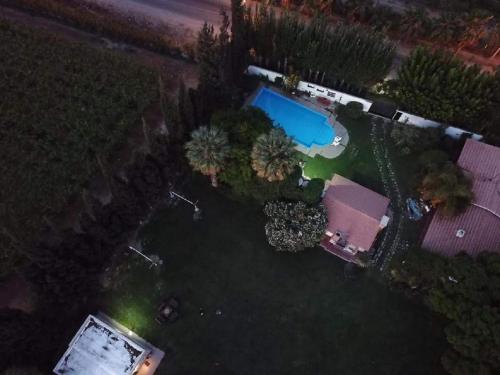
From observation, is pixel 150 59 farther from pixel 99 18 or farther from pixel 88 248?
pixel 88 248

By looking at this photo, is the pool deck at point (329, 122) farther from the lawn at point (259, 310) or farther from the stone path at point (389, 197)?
the lawn at point (259, 310)

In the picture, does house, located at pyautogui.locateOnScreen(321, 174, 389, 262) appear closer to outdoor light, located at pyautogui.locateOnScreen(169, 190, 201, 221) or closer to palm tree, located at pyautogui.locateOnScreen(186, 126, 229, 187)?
palm tree, located at pyautogui.locateOnScreen(186, 126, 229, 187)

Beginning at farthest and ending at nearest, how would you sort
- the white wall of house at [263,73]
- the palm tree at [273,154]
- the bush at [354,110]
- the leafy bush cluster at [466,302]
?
the white wall of house at [263,73] → the bush at [354,110] → the palm tree at [273,154] → the leafy bush cluster at [466,302]

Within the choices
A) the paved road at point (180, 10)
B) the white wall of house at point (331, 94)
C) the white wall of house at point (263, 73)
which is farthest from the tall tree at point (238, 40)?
the paved road at point (180, 10)

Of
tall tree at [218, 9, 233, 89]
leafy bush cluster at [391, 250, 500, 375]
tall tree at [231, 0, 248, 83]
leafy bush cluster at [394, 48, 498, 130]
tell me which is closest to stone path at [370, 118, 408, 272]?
leafy bush cluster at [391, 250, 500, 375]

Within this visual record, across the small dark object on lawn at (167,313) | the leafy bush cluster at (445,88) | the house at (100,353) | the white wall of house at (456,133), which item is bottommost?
the house at (100,353)

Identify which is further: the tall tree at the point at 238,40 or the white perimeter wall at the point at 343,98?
the white perimeter wall at the point at 343,98

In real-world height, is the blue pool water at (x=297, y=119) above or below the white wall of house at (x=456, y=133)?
below
